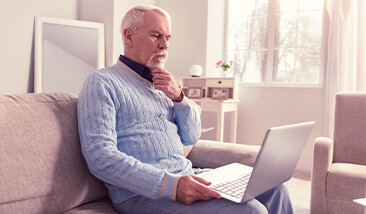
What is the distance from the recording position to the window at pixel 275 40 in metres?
3.98

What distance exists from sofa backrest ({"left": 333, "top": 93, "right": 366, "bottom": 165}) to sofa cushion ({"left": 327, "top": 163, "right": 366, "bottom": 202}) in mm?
259

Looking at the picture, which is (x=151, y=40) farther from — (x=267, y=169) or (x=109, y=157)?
(x=267, y=169)

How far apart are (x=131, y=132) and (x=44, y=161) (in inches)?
11.8

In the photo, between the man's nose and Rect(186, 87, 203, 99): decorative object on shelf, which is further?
Rect(186, 87, 203, 99): decorative object on shelf

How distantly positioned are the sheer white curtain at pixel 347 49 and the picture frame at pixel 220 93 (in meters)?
1.07

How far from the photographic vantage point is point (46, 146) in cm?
113

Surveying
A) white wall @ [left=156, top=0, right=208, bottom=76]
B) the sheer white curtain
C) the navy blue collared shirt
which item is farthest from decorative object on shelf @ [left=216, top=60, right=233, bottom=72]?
the navy blue collared shirt

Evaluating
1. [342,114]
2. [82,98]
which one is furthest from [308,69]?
[82,98]

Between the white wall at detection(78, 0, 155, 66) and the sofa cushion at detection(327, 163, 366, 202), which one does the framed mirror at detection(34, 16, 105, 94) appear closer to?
the white wall at detection(78, 0, 155, 66)

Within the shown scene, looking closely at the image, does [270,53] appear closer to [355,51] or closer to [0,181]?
[355,51]

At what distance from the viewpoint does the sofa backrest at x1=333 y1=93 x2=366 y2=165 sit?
244cm

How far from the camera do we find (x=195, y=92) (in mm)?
4039

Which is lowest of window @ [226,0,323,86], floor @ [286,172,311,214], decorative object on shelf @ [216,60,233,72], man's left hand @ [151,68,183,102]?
floor @ [286,172,311,214]

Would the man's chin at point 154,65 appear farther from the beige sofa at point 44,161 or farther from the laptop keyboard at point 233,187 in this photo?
the laptop keyboard at point 233,187
